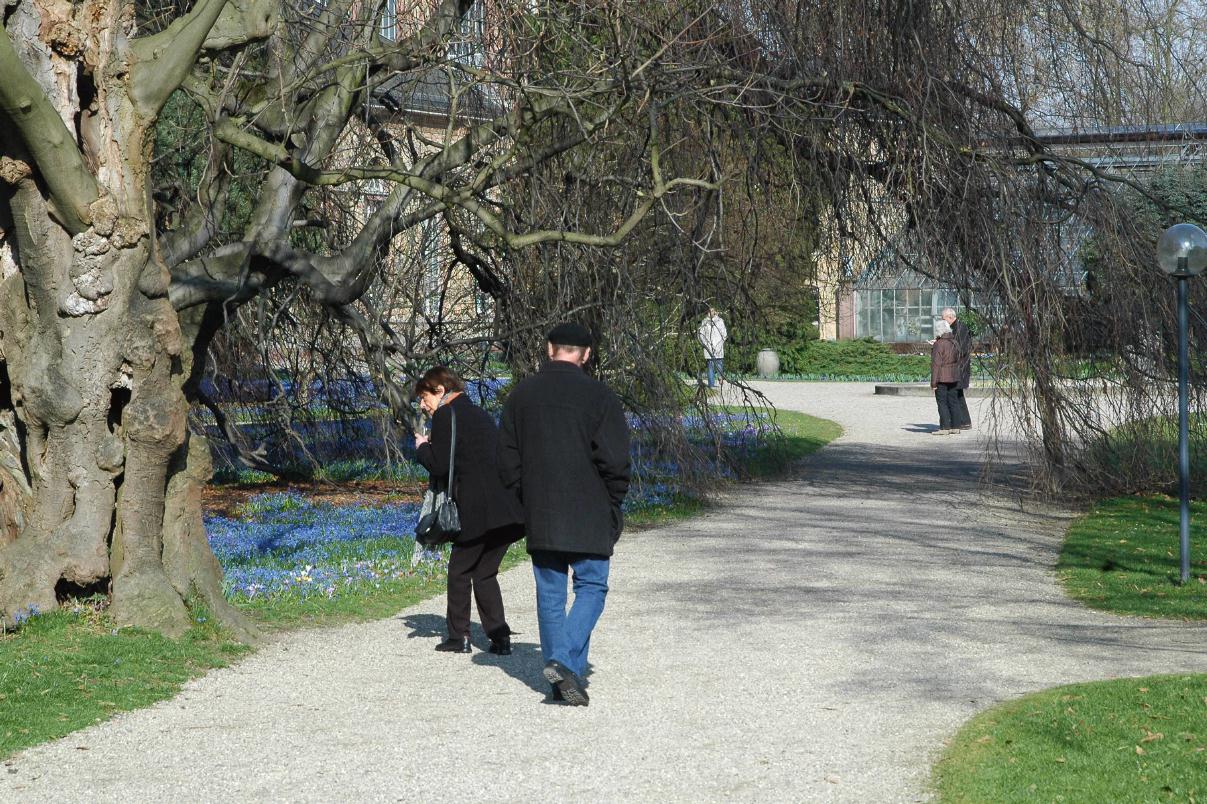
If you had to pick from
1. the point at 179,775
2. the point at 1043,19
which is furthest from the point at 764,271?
the point at 179,775

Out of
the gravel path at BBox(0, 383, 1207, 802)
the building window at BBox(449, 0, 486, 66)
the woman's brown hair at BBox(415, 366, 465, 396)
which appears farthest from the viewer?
the building window at BBox(449, 0, 486, 66)

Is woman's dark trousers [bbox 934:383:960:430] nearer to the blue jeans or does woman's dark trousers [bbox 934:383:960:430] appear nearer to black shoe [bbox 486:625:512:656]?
black shoe [bbox 486:625:512:656]

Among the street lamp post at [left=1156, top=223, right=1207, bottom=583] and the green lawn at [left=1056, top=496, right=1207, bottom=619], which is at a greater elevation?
the street lamp post at [left=1156, top=223, right=1207, bottom=583]

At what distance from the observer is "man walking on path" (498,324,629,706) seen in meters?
6.97

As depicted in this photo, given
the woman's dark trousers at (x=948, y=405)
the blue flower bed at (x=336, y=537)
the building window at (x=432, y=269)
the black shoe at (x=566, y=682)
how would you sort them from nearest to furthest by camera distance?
1. the black shoe at (x=566, y=682)
2. the blue flower bed at (x=336, y=537)
3. the building window at (x=432, y=269)
4. the woman's dark trousers at (x=948, y=405)

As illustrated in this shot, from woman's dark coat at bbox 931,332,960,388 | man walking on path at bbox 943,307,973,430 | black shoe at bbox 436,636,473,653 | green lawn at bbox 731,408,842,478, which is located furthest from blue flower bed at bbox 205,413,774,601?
woman's dark coat at bbox 931,332,960,388

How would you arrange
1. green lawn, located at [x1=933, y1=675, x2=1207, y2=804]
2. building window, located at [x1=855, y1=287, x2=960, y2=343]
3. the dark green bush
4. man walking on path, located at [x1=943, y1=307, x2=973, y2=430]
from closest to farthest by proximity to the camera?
green lawn, located at [x1=933, y1=675, x2=1207, y2=804] → man walking on path, located at [x1=943, y1=307, x2=973, y2=430] → the dark green bush → building window, located at [x1=855, y1=287, x2=960, y2=343]

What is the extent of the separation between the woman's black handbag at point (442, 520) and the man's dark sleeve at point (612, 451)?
1275 millimetres

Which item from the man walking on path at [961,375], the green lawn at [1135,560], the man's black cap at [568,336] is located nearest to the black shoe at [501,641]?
the man's black cap at [568,336]

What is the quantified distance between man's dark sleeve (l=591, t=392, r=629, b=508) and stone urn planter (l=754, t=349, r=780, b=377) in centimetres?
3485

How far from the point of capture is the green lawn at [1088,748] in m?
5.54

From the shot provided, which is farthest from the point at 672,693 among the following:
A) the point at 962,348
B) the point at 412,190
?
the point at 962,348

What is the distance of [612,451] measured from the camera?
7.04 metres

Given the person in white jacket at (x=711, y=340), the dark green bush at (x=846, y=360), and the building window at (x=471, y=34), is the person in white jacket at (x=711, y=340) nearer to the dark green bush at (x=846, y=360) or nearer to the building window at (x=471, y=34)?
the building window at (x=471, y=34)
